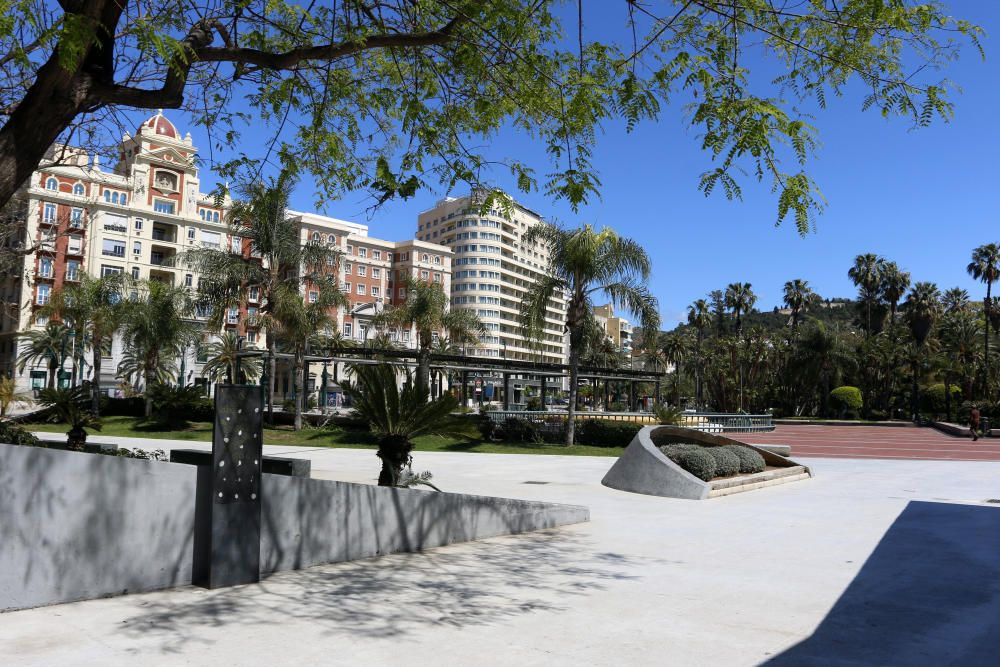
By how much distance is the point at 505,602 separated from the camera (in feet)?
20.4

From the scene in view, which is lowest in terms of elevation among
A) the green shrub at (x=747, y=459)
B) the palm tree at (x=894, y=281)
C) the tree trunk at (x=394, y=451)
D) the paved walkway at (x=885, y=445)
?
the paved walkway at (x=885, y=445)

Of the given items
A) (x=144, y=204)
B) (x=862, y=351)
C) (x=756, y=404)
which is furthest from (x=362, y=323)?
(x=862, y=351)

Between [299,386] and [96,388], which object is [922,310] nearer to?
[299,386]

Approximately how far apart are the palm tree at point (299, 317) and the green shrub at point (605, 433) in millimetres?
11945

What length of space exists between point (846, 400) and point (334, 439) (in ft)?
157

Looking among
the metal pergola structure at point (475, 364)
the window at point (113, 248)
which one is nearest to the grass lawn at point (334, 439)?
the metal pergola structure at point (475, 364)

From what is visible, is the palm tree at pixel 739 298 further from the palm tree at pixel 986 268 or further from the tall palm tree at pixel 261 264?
the tall palm tree at pixel 261 264

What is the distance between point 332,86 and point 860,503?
1167cm

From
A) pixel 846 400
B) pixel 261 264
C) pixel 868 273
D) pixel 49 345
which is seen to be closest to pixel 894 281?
pixel 868 273

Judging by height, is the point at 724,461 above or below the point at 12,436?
below

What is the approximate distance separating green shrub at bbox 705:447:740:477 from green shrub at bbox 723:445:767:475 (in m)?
0.33

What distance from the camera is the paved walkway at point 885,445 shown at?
90.5 ft

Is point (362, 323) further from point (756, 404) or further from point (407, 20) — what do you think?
point (407, 20)

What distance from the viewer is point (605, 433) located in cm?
2783
